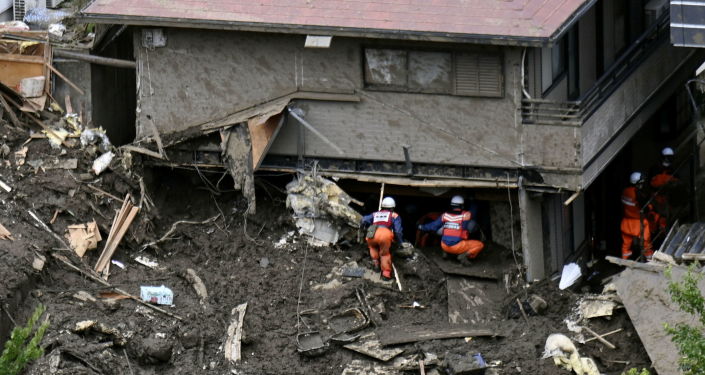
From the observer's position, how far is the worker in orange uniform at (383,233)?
1192 inches

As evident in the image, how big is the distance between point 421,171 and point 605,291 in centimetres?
375

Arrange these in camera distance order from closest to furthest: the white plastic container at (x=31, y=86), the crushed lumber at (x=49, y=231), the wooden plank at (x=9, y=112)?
1. the crushed lumber at (x=49, y=231)
2. the wooden plank at (x=9, y=112)
3. the white plastic container at (x=31, y=86)

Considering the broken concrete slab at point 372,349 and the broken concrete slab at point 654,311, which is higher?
the broken concrete slab at point 654,311

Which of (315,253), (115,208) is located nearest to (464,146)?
A: (315,253)

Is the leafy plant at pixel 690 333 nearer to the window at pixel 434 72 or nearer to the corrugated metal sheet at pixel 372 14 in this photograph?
the corrugated metal sheet at pixel 372 14

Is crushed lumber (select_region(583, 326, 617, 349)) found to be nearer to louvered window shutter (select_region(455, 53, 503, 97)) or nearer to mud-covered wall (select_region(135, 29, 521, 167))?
mud-covered wall (select_region(135, 29, 521, 167))

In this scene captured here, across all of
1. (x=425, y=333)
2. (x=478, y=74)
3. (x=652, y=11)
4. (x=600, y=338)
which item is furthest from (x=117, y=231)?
(x=652, y=11)

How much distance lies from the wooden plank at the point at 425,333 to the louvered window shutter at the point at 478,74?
3815mm

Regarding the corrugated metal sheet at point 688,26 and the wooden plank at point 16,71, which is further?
the wooden plank at point 16,71

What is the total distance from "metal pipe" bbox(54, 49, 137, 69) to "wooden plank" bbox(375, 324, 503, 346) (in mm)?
6448

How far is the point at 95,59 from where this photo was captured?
31.8 meters

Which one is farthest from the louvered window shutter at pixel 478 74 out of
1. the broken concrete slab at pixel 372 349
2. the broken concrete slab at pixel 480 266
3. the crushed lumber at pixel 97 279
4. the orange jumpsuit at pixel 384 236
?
the crushed lumber at pixel 97 279

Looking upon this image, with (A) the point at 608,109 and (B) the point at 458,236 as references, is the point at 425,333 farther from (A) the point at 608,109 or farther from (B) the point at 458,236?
(A) the point at 608,109

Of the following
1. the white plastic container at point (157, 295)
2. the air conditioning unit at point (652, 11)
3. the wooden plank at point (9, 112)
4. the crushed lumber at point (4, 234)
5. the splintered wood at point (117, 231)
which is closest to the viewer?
the crushed lumber at point (4, 234)
